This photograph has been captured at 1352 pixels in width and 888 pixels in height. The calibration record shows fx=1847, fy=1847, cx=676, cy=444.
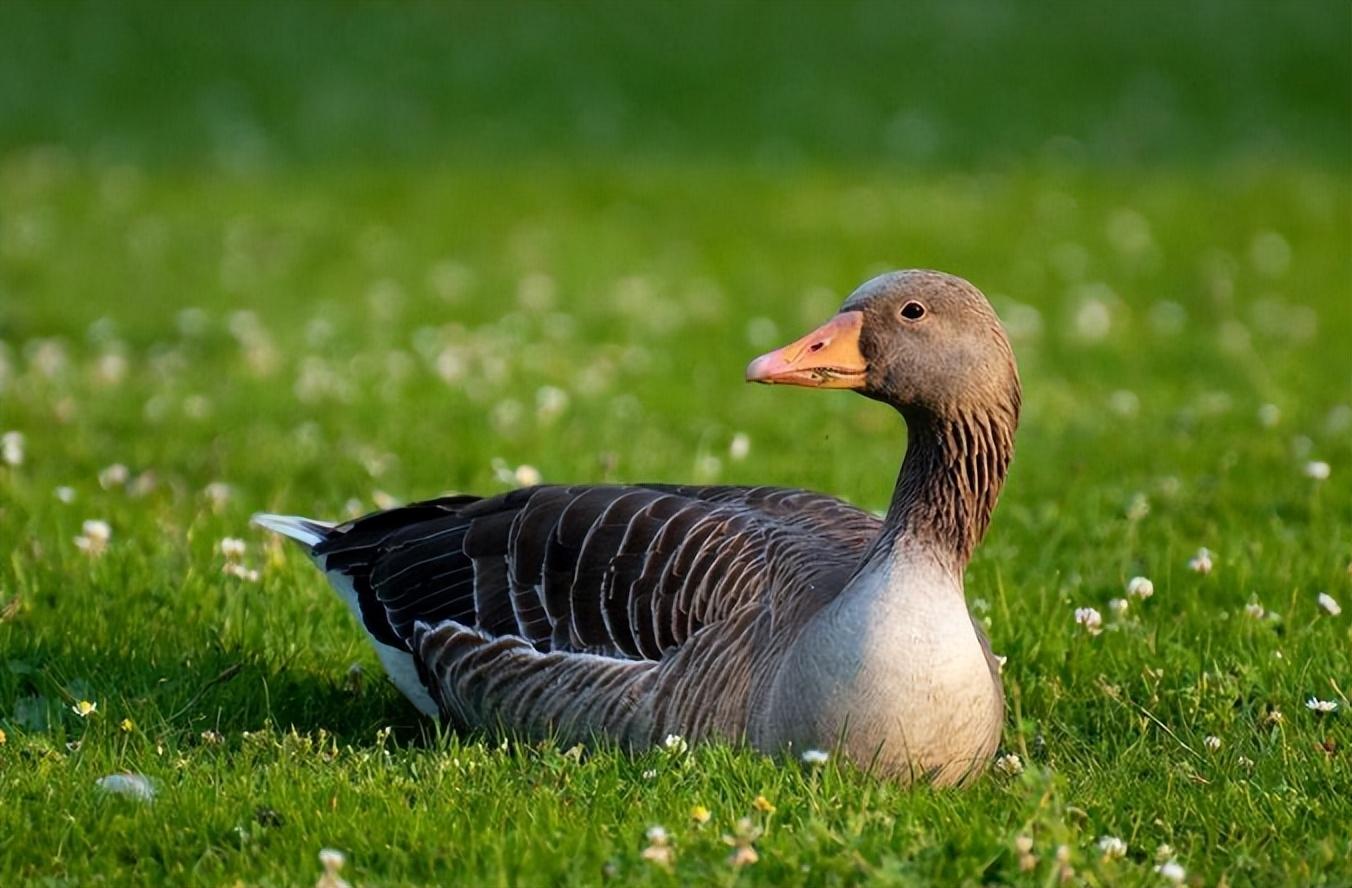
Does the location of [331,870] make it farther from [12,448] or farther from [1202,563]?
[12,448]

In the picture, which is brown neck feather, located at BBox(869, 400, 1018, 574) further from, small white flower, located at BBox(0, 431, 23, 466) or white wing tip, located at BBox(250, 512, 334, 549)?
small white flower, located at BBox(0, 431, 23, 466)

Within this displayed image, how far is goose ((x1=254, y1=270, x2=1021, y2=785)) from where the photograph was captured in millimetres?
4707

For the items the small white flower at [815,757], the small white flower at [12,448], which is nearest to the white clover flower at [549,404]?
the small white flower at [12,448]

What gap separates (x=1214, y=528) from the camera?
276 inches

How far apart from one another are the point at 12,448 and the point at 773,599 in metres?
3.84

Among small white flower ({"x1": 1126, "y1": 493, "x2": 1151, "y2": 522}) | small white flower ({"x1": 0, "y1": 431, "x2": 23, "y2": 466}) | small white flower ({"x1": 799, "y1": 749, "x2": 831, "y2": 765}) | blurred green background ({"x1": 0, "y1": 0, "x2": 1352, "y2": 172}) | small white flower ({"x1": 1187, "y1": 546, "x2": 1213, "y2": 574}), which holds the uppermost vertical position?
blurred green background ({"x1": 0, "y1": 0, "x2": 1352, "y2": 172})

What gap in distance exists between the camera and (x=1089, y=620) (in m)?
5.84

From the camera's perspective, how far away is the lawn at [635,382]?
448 centimetres

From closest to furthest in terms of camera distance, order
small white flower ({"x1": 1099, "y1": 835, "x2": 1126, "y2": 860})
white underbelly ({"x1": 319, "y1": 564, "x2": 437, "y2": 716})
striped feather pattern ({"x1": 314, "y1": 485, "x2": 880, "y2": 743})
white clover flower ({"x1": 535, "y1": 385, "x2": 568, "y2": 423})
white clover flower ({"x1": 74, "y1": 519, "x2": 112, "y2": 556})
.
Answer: small white flower ({"x1": 1099, "y1": 835, "x2": 1126, "y2": 860}) < striped feather pattern ({"x1": 314, "y1": 485, "x2": 880, "y2": 743}) < white underbelly ({"x1": 319, "y1": 564, "x2": 437, "y2": 716}) < white clover flower ({"x1": 74, "y1": 519, "x2": 112, "y2": 556}) < white clover flower ({"x1": 535, "y1": 385, "x2": 568, "y2": 423})

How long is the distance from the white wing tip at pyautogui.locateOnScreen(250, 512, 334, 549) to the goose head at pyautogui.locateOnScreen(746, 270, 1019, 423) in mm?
1874

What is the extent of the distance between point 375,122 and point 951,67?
7.12 metres

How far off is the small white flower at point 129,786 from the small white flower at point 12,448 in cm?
306

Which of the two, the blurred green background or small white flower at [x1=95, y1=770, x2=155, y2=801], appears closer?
small white flower at [x1=95, y1=770, x2=155, y2=801]

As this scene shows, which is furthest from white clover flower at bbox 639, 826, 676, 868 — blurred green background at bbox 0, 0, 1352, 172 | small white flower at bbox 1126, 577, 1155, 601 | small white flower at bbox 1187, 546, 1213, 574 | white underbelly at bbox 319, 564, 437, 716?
blurred green background at bbox 0, 0, 1352, 172
